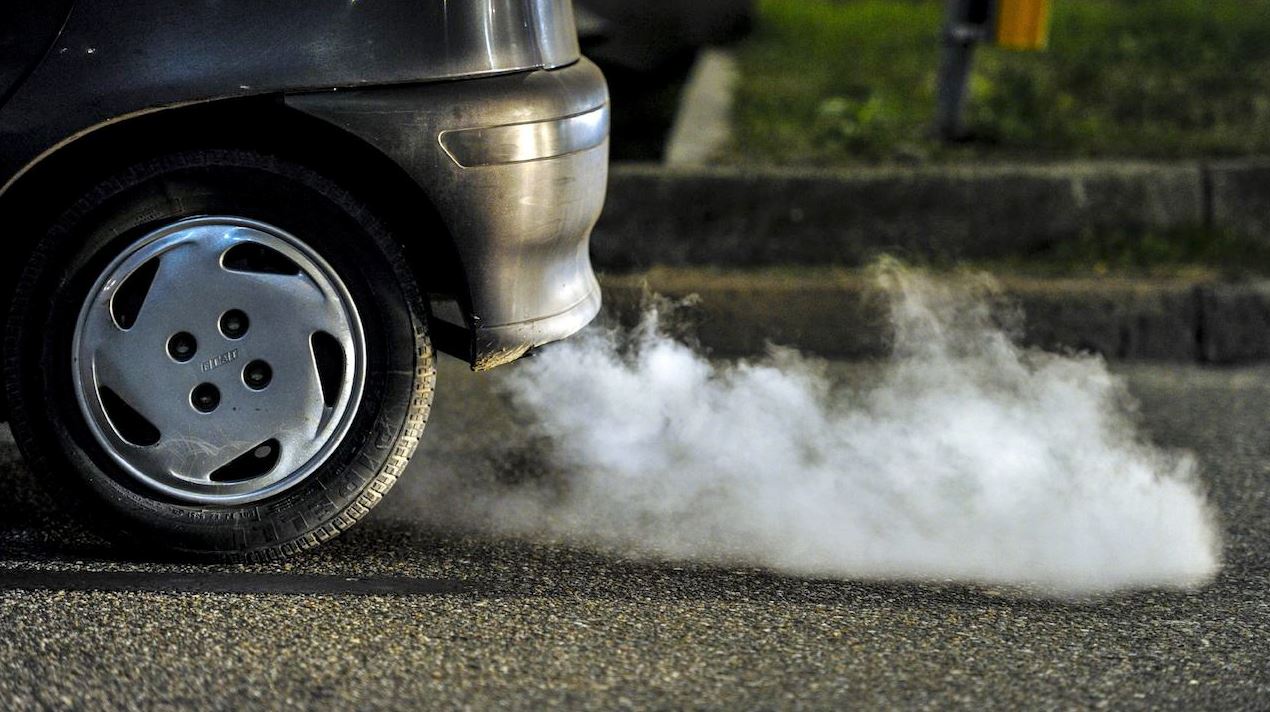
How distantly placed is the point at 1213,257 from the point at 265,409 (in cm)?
381

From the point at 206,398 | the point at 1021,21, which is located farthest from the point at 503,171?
the point at 1021,21

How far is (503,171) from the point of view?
298 cm

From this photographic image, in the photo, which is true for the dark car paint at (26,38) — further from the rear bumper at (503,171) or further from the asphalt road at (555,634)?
the asphalt road at (555,634)

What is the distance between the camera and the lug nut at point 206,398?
2996 mm

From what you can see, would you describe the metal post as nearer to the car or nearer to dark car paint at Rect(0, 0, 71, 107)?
the car

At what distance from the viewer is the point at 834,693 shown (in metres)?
2.54

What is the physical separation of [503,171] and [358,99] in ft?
1.02

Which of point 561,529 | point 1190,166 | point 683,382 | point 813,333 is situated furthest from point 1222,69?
point 561,529

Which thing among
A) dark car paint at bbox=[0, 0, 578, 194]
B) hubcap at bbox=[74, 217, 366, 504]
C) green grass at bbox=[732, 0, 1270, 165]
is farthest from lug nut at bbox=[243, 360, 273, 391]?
green grass at bbox=[732, 0, 1270, 165]

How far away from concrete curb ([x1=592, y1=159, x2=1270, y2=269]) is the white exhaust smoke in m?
1.05

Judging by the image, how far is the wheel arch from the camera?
9.80 ft

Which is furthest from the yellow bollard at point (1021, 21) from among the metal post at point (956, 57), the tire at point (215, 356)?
the tire at point (215, 356)

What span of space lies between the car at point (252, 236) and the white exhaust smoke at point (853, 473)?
0.55 metres

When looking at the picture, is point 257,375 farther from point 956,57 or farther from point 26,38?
point 956,57
